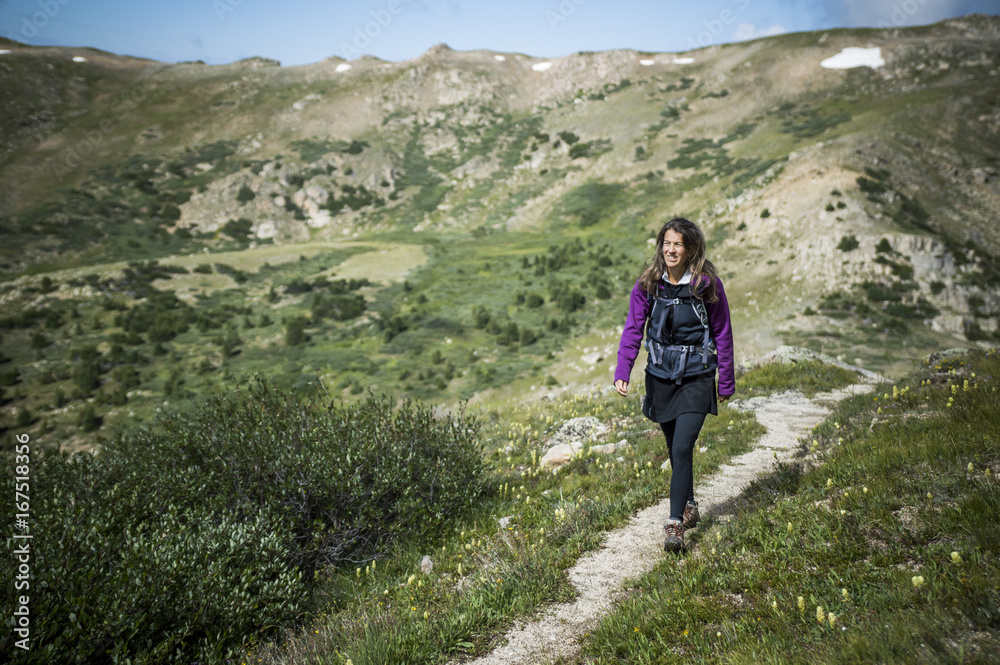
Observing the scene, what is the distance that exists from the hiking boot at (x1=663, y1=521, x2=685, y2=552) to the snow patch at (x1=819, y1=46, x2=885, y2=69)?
82.8 metres

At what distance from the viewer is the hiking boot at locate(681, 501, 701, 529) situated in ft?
16.1

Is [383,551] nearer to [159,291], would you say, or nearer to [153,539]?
[153,539]

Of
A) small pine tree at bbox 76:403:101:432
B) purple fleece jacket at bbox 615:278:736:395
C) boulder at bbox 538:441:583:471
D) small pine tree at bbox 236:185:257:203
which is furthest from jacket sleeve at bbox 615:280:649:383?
small pine tree at bbox 236:185:257:203

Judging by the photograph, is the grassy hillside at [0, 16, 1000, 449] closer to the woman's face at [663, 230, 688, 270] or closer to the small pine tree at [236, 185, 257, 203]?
the small pine tree at [236, 185, 257, 203]

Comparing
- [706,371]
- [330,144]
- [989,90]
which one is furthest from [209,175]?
[989,90]

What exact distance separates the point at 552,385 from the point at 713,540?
20.0 meters

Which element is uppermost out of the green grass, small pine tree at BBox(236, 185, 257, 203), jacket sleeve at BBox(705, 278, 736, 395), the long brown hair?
small pine tree at BBox(236, 185, 257, 203)

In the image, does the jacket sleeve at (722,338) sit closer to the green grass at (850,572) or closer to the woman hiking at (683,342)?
the woman hiking at (683,342)

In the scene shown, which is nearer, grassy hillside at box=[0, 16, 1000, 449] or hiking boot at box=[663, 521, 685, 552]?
hiking boot at box=[663, 521, 685, 552]

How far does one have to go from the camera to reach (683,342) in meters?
4.63

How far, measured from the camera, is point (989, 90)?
43375 millimetres

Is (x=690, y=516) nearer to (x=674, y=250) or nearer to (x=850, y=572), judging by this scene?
(x=850, y=572)

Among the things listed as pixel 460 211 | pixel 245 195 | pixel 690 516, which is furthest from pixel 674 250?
pixel 245 195

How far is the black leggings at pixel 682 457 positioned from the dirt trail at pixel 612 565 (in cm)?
61
